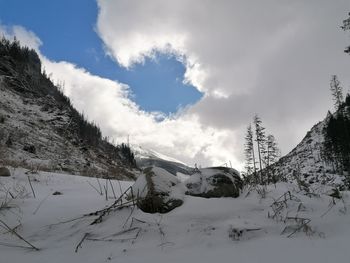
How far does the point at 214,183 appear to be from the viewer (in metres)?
4.00

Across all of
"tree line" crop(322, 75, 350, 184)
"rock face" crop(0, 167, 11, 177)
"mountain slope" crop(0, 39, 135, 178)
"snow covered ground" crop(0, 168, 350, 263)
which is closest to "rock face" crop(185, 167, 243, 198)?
"snow covered ground" crop(0, 168, 350, 263)

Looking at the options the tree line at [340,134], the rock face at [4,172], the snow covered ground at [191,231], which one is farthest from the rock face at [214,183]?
the tree line at [340,134]

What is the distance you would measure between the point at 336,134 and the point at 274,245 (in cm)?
5016

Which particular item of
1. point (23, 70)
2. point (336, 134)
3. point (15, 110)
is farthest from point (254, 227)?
point (23, 70)

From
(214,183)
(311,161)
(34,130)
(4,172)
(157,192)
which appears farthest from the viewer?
(311,161)

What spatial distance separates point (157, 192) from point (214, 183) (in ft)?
2.82

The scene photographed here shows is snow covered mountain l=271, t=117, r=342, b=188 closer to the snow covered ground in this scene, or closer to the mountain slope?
the mountain slope

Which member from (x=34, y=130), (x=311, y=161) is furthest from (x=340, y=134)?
(x=34, y=130)

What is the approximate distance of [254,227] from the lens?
3047 millimetres

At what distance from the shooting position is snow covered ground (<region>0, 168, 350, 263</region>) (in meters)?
2.62

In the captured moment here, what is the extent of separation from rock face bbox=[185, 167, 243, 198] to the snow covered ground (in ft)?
0.63

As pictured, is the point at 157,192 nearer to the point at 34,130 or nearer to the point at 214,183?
the point at 214,183

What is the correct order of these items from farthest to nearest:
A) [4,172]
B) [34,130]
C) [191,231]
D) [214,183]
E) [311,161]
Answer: [311,161] < [34,130] < [4,172] < [214,183] < [191,231]

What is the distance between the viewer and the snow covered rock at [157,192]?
348 centimetres
